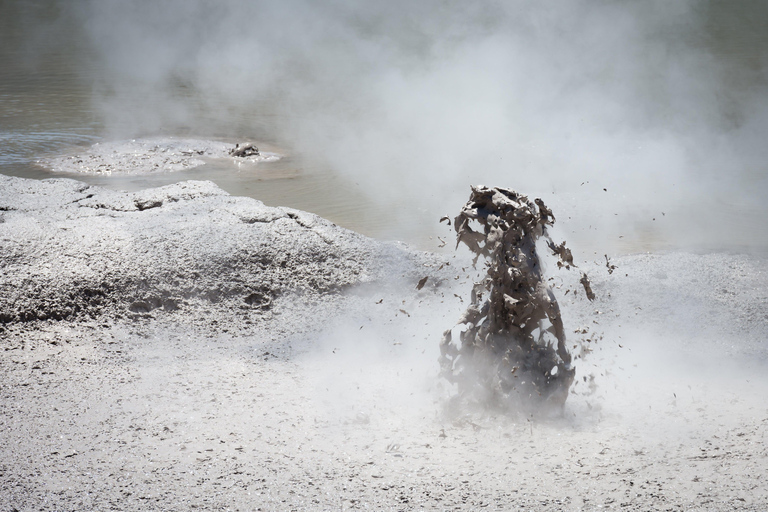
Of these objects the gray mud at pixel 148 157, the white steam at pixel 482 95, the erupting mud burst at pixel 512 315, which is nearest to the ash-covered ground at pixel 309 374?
the erupting mud burst at pixel 512 315

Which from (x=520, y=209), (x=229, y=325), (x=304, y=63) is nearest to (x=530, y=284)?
(x=520, y=209)

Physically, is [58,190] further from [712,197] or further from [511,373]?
[712,197]

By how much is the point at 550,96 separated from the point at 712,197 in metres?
2.83

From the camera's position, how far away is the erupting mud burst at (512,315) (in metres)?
2.67

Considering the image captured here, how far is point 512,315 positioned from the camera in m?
2.74

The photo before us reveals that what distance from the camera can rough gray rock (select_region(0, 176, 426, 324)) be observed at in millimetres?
3355

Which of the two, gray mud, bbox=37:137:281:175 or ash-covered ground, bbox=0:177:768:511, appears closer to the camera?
ash-covered ground, bbox=0:177:768:511

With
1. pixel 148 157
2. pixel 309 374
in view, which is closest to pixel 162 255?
pixel 309 374

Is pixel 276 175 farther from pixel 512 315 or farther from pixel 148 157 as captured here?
pixel 512 315

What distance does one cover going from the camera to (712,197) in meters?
5.95

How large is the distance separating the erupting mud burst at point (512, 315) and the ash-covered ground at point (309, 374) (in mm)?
116

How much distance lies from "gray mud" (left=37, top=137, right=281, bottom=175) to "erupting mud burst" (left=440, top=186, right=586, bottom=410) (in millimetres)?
4646

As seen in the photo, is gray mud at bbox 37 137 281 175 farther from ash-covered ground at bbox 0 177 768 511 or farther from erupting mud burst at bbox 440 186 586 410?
erupting mud burst at bbox 440 186 586 410

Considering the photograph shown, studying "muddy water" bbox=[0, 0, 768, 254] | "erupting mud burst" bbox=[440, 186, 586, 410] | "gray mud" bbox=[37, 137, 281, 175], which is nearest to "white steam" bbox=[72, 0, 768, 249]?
"muddy water" bbox=[0, 0, 768, 254]
